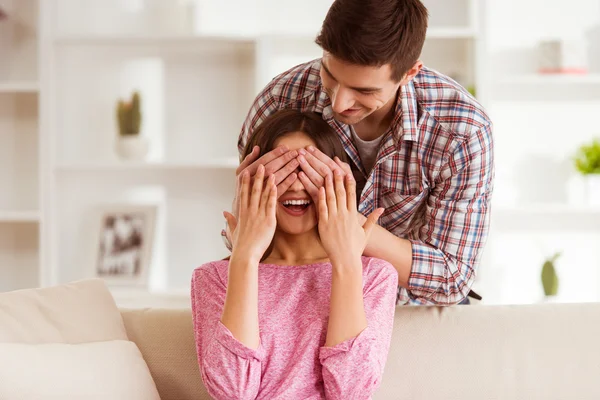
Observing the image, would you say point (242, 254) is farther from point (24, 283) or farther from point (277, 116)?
point (24, 283)

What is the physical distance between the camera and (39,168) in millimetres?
3186

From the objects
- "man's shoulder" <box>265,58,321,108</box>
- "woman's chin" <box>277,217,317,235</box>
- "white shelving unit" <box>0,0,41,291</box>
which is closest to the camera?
"woman's chin" <box>277,217,317,235</box>

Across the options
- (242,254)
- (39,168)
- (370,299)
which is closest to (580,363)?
(370,299)

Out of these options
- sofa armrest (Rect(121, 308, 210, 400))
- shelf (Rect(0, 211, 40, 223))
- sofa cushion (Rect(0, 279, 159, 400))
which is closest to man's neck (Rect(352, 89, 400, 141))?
sofa armrest (Rect(121, 308, 210, 400))

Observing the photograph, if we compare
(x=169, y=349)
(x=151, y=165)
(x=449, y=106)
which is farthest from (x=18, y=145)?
Answer: (x=449, y=106)

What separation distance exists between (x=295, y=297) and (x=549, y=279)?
1.90 metres

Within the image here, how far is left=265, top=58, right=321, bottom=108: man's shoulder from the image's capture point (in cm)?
190

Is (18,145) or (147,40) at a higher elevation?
(147,40)

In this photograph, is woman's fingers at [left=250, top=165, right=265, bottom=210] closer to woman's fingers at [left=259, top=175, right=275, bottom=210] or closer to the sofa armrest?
woman's fingers at [left=259, top=175, right=275, bottom=210]

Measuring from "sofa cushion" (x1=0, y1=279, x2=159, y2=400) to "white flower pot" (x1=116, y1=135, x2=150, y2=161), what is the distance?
1.41 metres

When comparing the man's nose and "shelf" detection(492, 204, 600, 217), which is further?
"shelf" detection(492, 204, 600, 217)

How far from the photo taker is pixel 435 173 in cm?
181

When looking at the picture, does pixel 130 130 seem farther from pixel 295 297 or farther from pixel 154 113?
pixel 295 297

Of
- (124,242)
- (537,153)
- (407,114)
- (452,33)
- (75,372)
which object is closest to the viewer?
(75,372)
